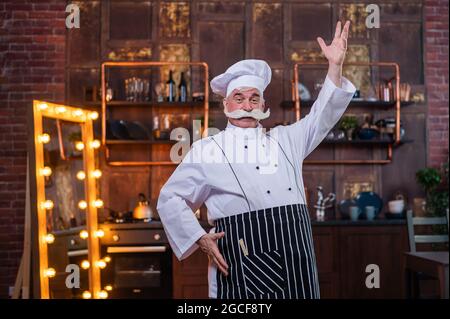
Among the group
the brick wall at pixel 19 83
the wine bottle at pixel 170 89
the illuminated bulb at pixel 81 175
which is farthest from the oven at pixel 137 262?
the wine bottle at pixel 170 89

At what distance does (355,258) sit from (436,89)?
1607 millimetres

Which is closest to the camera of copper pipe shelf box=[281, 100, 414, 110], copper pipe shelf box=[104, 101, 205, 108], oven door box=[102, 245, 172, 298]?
oven door box=[102, 245, 172, 298]

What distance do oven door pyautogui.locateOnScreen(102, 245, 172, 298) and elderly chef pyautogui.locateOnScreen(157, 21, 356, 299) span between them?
2274 mm

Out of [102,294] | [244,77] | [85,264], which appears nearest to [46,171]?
[85,264]

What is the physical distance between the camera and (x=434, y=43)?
5051mm

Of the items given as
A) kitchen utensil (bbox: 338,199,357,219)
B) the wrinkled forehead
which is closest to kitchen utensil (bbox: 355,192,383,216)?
kitchen utensil (bbox: 338,199,357,219)

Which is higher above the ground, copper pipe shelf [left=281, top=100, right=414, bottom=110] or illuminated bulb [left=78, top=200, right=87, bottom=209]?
copper pipe shelf [left=281, top=100, right=414, bottom=110]

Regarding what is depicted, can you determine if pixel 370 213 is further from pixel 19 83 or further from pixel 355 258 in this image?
pixel 19 83

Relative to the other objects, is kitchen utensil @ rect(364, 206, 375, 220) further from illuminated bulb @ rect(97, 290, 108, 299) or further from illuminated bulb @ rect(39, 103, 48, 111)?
illuminated bulb @ rect(39, 103, 48, 111)

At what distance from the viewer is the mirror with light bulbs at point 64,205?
3428mm

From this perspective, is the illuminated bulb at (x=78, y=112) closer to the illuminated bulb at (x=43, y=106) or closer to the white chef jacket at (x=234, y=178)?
the illuminated bulb at (x=43, y=106)

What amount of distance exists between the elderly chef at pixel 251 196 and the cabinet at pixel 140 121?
101 inches

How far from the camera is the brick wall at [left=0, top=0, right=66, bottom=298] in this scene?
4754mm

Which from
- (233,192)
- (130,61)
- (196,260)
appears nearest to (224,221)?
(233,192)
